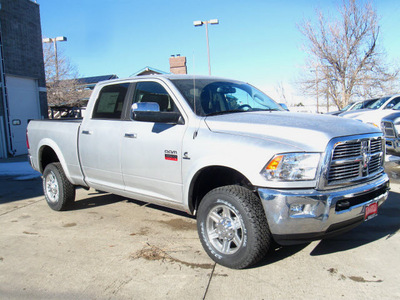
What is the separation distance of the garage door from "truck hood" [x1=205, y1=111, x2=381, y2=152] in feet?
42.0

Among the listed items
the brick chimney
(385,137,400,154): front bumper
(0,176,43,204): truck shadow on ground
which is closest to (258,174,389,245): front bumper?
(0,176,43,204): truck shadow on ground

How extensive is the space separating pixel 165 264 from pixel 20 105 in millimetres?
13289

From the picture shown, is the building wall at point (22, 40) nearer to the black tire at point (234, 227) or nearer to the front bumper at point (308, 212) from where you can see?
the black tire at point (234, 227)

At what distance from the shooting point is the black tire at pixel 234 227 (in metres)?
3.16

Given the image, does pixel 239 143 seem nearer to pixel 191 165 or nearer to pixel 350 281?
pixel 191 165

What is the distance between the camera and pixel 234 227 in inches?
133

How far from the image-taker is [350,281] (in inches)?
124

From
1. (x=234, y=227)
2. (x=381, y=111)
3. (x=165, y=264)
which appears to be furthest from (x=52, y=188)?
(x=381, y=111)

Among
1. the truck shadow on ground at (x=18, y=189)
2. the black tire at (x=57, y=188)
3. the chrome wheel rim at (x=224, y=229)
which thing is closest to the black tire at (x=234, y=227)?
the chrome wheel rim at (x=224, y=229)

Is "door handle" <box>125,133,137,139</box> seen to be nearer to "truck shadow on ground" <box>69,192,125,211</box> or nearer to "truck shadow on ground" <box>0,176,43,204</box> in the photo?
"truck shadow on ground" <box>69,192,125,211</box>

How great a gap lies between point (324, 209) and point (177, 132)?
171cm

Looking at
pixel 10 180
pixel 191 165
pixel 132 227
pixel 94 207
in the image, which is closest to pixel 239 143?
pixel 191 165

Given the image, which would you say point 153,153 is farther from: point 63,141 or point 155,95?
point 63,141

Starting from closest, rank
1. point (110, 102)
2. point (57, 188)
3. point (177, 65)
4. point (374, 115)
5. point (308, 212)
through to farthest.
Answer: point (308, 212) < point (110, 102) < point (57, 188) < point (374, 115) < point (177, 65)
